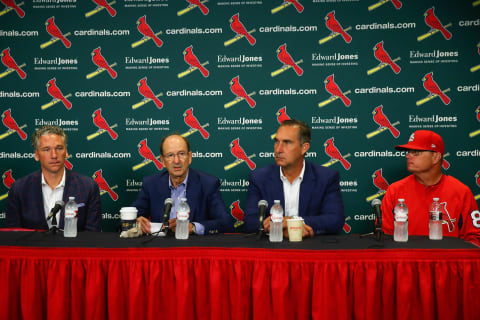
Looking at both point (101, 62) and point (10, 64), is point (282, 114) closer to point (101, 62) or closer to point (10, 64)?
point (101, 62)

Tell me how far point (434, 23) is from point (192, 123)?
7.26ft

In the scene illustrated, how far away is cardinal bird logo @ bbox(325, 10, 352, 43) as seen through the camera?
364 centimetres

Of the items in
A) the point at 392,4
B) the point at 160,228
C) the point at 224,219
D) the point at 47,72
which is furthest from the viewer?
the point at 47,72

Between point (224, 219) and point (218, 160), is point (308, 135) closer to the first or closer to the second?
point (224, 219)

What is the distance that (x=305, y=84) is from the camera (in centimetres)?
370

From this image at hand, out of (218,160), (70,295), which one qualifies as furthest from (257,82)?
(70,295)

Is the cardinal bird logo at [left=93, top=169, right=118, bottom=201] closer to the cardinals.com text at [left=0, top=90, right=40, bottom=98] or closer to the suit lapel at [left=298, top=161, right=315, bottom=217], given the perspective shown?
the cardinals.com text at [left=0, top=90, right=40, bottom=98]

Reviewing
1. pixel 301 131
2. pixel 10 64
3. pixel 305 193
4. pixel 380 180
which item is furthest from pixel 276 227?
pixel 10 64

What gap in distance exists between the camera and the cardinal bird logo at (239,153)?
378 centimetres

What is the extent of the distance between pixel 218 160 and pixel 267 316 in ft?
6.55

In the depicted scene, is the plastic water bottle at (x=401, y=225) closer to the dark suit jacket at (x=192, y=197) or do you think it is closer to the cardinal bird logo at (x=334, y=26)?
the dark suit jacket at (x=192, y=197)

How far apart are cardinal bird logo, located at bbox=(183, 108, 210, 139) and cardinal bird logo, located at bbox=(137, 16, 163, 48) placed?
0.64 m

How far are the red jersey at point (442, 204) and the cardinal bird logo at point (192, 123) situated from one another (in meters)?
1.65

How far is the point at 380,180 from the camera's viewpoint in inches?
145
